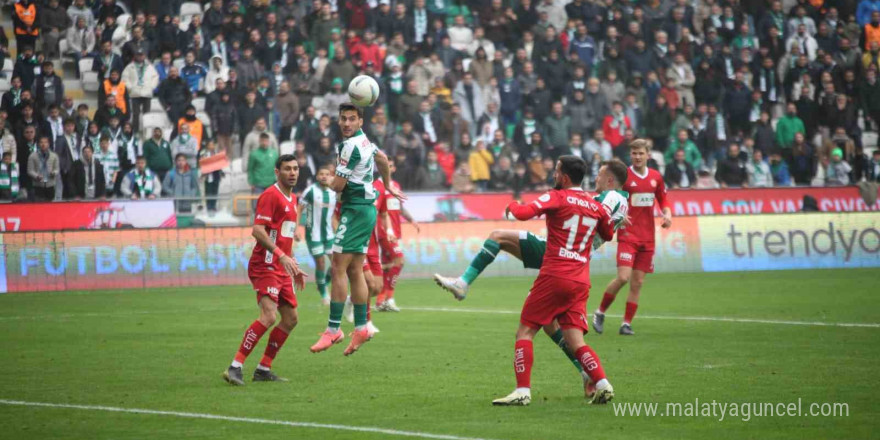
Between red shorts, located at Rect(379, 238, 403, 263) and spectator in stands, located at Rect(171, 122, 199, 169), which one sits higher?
spectator in stands, located at Rect(171, 122, 199, 169)

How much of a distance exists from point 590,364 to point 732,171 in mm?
22059

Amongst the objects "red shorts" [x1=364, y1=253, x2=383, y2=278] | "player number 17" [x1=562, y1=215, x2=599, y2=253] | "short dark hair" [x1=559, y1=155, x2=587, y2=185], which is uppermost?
"short dark hair" [x1=559, y1=155, x2=587, y2=185]

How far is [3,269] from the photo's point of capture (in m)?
23.0

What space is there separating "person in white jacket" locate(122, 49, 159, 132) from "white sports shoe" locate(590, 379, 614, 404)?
19313 mm

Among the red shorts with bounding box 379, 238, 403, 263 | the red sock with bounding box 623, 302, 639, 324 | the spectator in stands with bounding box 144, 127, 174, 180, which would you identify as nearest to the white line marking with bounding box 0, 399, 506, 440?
the red sock with bounding box 623, 302, 639, 324

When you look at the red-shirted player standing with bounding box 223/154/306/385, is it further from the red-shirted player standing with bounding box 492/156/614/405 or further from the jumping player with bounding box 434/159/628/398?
the red-shirted player standing with bounding box 492/156/614/405

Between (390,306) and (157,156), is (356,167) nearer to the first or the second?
(390,306)

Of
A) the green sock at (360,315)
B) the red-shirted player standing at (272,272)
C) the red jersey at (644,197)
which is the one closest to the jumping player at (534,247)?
the red-shirted player standing at (272,272)

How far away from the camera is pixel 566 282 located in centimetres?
980

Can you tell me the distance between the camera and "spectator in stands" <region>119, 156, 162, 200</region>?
2533cm

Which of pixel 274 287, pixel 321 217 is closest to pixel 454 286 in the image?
pixel 274 287

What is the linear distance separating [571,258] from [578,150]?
64.8 ft

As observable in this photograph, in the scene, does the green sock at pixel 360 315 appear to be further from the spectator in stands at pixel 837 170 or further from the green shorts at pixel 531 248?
the spectator in stands at pixel 837 170

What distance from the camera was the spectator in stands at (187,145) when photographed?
26.1 metres
